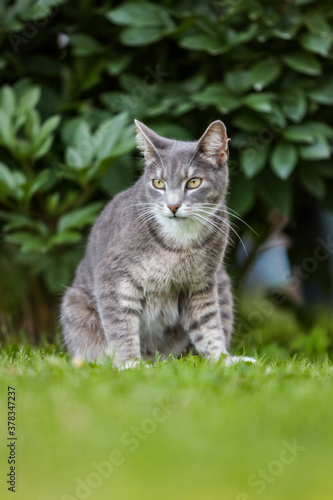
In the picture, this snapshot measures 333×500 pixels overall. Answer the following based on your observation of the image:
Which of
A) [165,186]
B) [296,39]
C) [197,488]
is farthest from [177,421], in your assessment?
[296,39]

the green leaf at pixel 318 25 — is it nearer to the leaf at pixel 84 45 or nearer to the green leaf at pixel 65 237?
the leaf at pixel 84 45

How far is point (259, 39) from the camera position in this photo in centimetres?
463

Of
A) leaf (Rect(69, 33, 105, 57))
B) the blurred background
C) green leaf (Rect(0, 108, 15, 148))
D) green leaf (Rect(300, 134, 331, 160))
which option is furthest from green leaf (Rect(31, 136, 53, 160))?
green leaf (Rect(300, 134, 331, 160))

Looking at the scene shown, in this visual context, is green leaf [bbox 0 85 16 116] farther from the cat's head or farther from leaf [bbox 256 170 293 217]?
leaf [bbox 256 170 293 217]

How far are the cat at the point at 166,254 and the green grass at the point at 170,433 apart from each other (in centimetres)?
62

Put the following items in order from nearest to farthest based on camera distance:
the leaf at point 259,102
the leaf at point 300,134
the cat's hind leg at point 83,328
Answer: the cat's hind leg at point 83,328 < the leaf at point 259,102 < the leaf at point 300,134

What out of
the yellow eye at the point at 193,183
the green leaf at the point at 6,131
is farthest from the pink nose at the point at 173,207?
the green leaf at the point at 6,131

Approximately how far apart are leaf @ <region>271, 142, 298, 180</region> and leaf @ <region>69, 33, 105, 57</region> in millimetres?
1473

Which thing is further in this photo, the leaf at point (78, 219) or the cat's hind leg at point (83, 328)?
the leaf at point (78, 219)

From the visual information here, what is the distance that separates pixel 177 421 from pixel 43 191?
293 centimetres

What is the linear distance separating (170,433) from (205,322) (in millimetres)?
1509

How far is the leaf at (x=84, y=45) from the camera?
491 centimetres

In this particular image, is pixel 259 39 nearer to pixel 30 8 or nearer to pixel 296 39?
pixel 296 39

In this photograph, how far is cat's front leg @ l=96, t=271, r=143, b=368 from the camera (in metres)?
3.64
